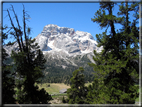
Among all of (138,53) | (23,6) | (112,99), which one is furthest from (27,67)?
(138,53)

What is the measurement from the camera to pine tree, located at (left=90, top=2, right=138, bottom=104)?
803 centimetres

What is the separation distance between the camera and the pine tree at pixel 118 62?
316 inches

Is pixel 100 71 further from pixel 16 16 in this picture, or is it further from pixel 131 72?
pixel 16 16

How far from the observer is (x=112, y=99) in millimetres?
8000

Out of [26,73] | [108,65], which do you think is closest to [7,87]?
[26,73]

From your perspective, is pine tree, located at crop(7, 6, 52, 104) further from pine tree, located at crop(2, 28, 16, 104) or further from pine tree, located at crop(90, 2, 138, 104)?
pine tree, located at crop(90, 2, 138, 104)

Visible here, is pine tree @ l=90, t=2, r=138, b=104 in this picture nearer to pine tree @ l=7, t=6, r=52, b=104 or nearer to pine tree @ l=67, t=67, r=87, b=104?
pine tree @ l=7, t=6, r=52, b=104

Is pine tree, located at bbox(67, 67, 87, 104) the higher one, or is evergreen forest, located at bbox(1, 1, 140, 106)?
evergreen forest, located at bbox(1, 1, 140, 106)

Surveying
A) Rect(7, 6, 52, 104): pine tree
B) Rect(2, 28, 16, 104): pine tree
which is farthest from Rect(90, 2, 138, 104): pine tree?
Rect(2, 28, 16, 104): pine tree

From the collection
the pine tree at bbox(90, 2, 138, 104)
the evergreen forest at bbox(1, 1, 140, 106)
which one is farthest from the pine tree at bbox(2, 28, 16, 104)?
the pine tree at bbox(90, 2, 138, 104)

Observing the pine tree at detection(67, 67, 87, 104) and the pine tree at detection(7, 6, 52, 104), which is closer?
the pine tree at detection(7, 6, 52, 104)

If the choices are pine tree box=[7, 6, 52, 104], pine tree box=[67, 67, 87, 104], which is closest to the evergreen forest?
pine tree box=[7, 6, 52, 104]

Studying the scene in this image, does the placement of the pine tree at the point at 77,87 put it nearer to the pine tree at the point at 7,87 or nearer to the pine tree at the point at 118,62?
the pine tree at the point at 118,62

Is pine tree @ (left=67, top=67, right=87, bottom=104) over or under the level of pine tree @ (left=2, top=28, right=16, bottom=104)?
under
